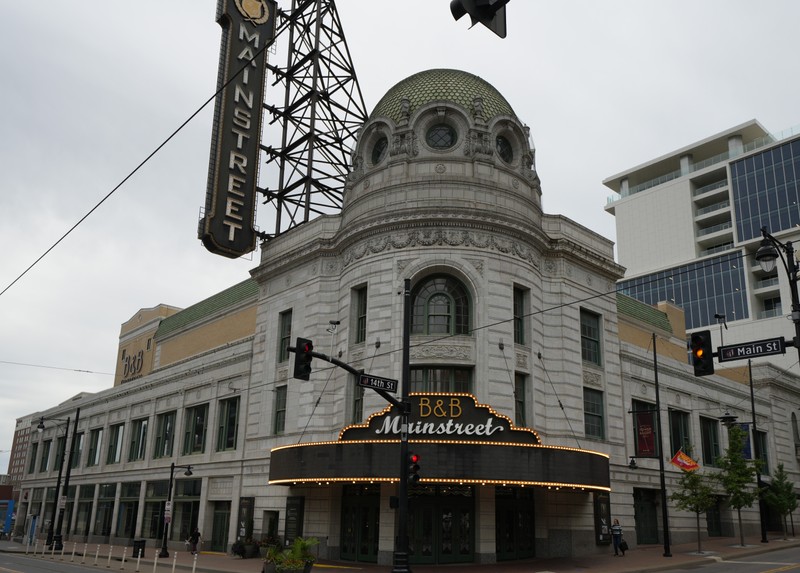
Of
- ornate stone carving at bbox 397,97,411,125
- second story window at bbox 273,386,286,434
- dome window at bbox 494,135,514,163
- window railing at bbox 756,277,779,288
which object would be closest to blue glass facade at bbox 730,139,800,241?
window railing at bbox 756,277,779,288

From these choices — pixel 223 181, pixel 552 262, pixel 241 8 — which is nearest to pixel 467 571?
pixel 552 262

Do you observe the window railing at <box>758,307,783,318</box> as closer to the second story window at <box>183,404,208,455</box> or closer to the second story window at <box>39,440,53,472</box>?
the second story window at <box>183,404,208,455</box>

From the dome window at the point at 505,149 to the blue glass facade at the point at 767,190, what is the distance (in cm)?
7009

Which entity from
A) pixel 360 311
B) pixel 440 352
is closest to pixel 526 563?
pixel 440 352

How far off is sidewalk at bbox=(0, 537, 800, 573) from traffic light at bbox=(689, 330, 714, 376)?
10.8 meters

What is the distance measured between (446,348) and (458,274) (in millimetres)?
3622

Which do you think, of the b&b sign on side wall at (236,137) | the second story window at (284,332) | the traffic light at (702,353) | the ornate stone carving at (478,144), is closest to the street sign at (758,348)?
the traffic light at (702,353)

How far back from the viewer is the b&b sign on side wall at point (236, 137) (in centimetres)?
4153

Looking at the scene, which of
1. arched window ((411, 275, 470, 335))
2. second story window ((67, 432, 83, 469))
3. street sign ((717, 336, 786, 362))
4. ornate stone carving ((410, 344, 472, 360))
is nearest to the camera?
street sign ((717, 336, 786, 362))

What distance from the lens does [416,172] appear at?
3488cm

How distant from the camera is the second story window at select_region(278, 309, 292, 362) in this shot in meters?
39.4

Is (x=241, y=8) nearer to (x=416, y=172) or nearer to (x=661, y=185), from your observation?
(x=416, y=172)

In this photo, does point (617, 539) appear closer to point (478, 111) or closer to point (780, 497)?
point (780, 497)

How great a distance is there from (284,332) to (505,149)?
1536cm
